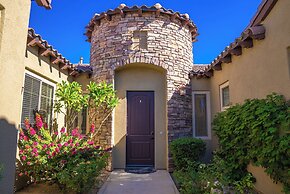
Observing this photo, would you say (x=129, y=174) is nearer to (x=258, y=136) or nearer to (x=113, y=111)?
(x=113, y=111)

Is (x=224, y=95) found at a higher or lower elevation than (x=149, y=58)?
lower

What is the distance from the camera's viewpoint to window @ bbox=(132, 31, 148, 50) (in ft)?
31.6

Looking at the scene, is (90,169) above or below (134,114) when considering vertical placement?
below

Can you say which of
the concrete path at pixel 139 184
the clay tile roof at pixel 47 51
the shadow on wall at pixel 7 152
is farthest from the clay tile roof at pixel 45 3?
the concrete path at pixel 139 184

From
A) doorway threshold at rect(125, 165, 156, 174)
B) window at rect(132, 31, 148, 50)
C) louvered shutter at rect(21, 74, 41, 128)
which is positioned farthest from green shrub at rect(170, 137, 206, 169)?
louvered shutter at rect(21, 74, 41, 128)

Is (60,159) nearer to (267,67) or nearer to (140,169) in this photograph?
(140,169)

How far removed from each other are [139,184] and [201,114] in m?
4.75

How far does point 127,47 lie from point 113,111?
293 centimetres

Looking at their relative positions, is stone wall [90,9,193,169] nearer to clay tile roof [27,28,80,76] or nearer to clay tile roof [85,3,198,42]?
clay tile roof [85,3,198,42]

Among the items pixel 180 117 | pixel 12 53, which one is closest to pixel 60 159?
pixel 12 53

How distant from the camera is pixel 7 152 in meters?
4.36

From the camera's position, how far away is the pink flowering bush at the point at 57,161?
216 inches

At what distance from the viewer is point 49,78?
7895 mm

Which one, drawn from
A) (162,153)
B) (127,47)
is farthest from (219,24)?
(162,153)
